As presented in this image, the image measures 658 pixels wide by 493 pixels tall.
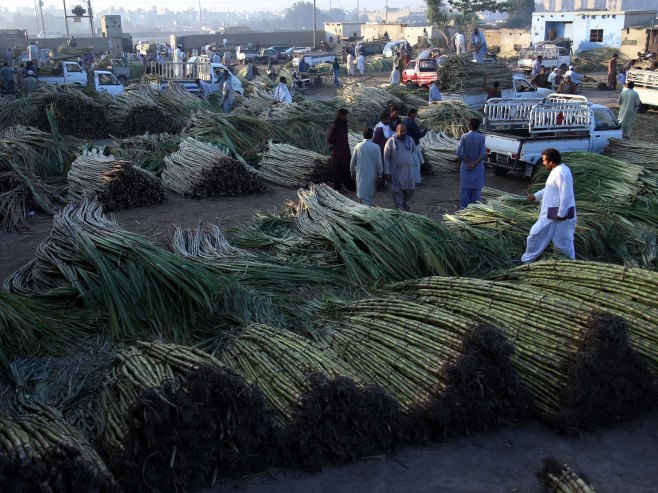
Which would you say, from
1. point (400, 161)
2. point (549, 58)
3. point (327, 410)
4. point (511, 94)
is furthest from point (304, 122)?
point (549, 58)

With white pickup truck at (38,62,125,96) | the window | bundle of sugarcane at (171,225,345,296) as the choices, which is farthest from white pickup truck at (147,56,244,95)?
the window

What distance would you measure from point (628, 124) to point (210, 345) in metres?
12.7

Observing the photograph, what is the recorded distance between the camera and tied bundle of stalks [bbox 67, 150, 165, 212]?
455 inches

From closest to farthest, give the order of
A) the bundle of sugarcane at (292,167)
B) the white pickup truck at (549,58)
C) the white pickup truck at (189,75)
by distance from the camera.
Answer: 1. the bundle of sugarcane at (292,167)
2. the white pickup truck at (189,75)
3. the white pickup truck at (549,58)

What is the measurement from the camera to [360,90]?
19.8 meters

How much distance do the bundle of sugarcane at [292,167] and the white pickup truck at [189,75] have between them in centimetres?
953

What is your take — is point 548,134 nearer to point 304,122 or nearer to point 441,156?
point 441,156

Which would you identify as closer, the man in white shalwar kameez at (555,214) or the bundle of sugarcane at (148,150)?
the man in white shalwar kameez at (555,214)

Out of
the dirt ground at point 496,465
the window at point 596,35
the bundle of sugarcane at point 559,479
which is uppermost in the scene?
the window at point 596,35

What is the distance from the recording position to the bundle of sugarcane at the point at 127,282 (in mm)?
6625

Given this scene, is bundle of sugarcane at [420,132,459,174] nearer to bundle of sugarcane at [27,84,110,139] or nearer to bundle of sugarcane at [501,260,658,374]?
bundle of sugarcane at [501,260,658,374]

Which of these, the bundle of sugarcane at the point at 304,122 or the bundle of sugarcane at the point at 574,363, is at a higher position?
the bundle of sugarcane at the point at 304,122

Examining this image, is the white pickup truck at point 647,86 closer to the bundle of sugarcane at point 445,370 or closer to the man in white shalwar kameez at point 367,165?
the man in white shalwar kameez at point 367,165

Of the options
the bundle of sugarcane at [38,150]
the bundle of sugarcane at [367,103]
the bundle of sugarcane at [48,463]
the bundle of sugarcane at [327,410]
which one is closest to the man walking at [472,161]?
the bundle of sugarcane at [327,410]
